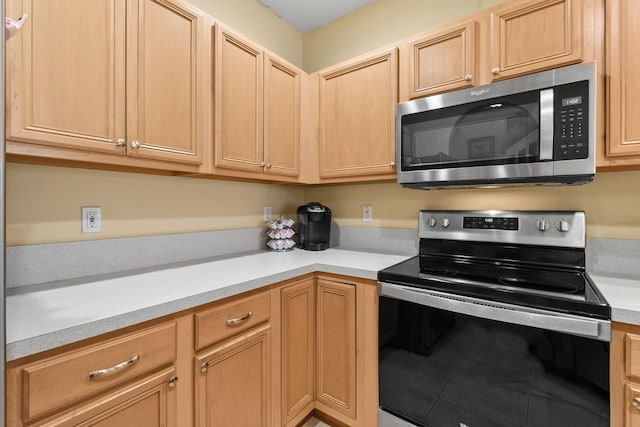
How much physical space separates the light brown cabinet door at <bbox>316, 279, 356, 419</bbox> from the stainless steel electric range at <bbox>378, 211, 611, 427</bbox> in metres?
0.17

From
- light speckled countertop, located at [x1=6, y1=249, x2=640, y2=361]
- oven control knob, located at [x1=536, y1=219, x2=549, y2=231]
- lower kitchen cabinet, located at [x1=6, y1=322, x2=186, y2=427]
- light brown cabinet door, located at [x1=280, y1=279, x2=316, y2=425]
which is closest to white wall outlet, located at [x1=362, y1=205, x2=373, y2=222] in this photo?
light speckled countertop, located at [x1=6, y1=249, x2=640, y2=361]

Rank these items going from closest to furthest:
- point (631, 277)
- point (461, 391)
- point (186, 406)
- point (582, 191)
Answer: point (186, 406) < point (461, 391) < point (631, 277) < point (582, 191)

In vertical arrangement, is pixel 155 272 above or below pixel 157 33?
below

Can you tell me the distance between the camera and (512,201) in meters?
1.62

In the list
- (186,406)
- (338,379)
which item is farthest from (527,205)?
(186,406)

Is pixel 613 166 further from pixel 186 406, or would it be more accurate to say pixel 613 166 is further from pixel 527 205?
pixel 186 406

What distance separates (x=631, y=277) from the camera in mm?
1304

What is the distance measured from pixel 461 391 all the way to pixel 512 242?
0.82m

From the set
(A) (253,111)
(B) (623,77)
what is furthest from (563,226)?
(A) (253,111)

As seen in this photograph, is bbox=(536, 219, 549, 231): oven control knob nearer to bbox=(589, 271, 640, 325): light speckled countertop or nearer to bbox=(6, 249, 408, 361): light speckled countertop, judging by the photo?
bbox=(589, 271, 640, 325): light speckled countertop

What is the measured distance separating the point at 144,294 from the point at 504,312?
132cm

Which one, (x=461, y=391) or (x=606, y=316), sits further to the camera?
(x=461, y=391)

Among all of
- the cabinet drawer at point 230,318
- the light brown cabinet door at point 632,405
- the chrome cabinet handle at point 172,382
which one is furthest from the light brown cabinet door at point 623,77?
the chrome cabinet handle at point 172,382

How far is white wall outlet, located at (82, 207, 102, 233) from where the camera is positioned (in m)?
1.31
